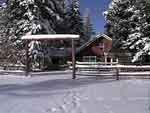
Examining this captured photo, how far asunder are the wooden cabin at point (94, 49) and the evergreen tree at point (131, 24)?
1688cm

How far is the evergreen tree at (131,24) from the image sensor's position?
31.7m

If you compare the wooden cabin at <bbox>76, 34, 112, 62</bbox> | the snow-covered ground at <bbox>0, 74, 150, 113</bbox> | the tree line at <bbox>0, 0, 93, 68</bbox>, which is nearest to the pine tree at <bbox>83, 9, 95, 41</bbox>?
the wooden cabin at <bbox>76, 34, 112, 62</bbox>

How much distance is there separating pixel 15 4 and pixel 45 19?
3830 mm

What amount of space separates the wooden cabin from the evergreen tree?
1688 centimetres

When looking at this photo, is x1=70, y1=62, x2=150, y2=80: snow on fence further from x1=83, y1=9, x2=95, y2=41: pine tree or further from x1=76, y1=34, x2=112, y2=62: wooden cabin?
x1=83, y1=9, x2=95, y2=41: pine tree

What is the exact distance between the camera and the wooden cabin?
181 ft

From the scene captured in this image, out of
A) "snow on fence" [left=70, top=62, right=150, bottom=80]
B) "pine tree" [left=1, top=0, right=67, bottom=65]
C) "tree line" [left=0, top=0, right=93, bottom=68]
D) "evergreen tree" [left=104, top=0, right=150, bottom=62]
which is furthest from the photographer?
"pine tree" [left=1, top=0, right=67, bottom=65]

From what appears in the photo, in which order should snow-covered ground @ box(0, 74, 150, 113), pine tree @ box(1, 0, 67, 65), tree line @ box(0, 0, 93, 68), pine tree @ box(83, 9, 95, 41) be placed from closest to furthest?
snow-covered ground @ box(0, 74, 150, 113) → tree line @ box(0, 0, 93, 68) → pine tree @ box(1, 0, 67, 65) → pine tree @ box(83, 9, 95, 41)

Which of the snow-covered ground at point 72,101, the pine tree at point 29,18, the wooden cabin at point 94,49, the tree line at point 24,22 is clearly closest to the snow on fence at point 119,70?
the snow-covered ground at point 72,101

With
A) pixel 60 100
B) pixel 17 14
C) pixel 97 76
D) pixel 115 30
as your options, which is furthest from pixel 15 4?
pixel 60 100

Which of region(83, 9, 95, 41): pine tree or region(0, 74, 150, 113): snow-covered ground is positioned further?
region(83, 9, 95, 41): pine tree

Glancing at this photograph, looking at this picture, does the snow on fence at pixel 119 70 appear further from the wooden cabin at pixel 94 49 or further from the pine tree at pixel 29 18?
the wooden cabin at pixel 94 49

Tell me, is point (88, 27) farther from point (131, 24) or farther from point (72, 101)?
point (72, 101)

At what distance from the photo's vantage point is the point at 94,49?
55.9 meters
